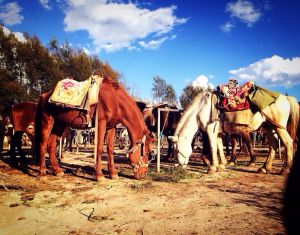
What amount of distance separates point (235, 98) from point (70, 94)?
4.99 m

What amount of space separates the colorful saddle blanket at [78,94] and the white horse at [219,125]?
2.89 metres

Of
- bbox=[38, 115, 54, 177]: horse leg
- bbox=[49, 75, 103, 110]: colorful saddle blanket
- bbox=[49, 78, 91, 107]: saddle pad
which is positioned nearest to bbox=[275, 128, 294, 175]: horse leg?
bbox=[49, 75, 103, 110]: colorful saddle blanket

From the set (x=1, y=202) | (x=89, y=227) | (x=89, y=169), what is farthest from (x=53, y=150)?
(x=89, y=227)

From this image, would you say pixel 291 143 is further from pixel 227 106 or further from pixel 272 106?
pixel 227 106

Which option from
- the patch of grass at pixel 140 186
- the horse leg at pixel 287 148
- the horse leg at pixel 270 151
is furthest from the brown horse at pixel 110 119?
the horse leg at pixel 287 148

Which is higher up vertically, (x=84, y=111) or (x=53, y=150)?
(x=84, y=111)

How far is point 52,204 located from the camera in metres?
5.14

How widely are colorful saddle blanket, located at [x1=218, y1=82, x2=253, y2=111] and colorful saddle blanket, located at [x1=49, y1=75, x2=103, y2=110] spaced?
3.92 meters

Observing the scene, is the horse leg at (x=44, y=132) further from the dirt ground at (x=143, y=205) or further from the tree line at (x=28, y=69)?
the tree line at (x=28, y=69)

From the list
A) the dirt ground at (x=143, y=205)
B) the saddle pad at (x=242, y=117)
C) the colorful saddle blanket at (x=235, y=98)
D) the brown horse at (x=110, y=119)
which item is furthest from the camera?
the saddle pad at (x=242, y=117)

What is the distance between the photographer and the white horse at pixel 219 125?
8062 millimetres

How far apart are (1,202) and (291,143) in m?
7.53

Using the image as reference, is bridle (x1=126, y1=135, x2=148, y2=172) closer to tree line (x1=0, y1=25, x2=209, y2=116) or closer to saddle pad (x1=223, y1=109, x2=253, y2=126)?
saddle pad (x1=223, y1=109, x2=253, y2=126)

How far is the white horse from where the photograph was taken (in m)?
8.06
